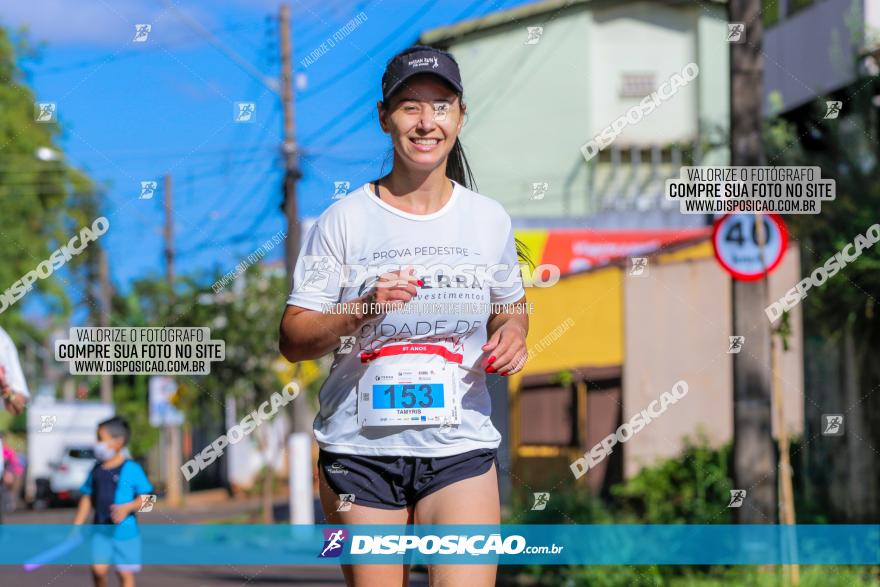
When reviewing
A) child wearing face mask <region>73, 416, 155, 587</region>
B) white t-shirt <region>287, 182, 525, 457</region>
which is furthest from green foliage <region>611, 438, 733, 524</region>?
white t-shirt <region>287, 182, 525, 457</region>

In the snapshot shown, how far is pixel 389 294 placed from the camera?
144 inches

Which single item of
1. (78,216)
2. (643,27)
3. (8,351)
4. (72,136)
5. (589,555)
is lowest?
(589,555)

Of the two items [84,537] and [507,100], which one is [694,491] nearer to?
[84,537]

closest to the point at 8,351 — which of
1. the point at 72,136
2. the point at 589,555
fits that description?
the point at 72,136

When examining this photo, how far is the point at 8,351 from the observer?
6422 mm

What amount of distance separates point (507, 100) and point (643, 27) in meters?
4.66

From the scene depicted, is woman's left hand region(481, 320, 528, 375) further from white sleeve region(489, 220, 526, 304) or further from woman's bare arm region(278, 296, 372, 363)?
woman's bare arm region(278, 296, 372, 363)

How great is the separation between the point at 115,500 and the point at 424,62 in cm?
436

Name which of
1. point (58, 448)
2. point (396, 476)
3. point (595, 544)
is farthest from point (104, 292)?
point (396, 476)

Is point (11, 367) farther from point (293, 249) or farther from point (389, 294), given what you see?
point (293, 249)

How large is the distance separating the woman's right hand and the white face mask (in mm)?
4383

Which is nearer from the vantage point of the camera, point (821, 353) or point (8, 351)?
point (8, 351)

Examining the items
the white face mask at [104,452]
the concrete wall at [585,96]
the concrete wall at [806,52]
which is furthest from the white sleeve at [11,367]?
the concrete wall at [585,96]

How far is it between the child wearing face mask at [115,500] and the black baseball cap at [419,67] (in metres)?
3.98
